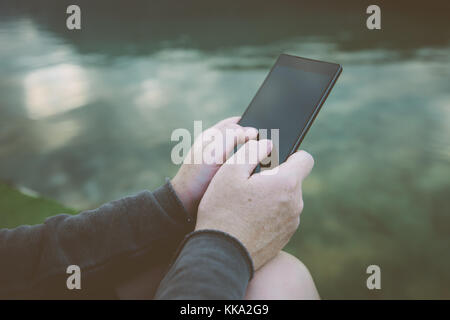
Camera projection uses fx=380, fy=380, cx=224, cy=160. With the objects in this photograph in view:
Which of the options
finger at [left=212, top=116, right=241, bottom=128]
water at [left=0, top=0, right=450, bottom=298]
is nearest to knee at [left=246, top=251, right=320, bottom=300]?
finger at [left=212, top=116, right=241, bottom=128]

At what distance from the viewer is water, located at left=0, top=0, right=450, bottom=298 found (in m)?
1.05

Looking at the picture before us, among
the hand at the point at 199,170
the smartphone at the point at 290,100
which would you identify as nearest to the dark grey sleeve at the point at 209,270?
the hand at the point at 199,170

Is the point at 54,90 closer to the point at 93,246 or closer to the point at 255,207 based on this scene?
the point at 93,246

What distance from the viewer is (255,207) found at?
56 cm

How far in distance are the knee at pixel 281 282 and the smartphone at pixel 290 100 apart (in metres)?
0.20

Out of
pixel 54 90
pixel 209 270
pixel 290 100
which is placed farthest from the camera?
pixel 54 90

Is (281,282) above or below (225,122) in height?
below

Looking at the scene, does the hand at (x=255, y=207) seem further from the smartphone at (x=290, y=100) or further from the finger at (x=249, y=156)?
the smartphone at (x=290, y=100)

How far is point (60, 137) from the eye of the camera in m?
1.63

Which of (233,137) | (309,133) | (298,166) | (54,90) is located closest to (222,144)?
(233,137)

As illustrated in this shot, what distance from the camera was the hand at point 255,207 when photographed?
54cm

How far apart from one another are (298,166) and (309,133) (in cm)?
97

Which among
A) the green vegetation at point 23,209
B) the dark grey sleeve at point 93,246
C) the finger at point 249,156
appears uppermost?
the finger at point 249,156

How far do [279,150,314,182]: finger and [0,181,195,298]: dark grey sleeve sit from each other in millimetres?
174
